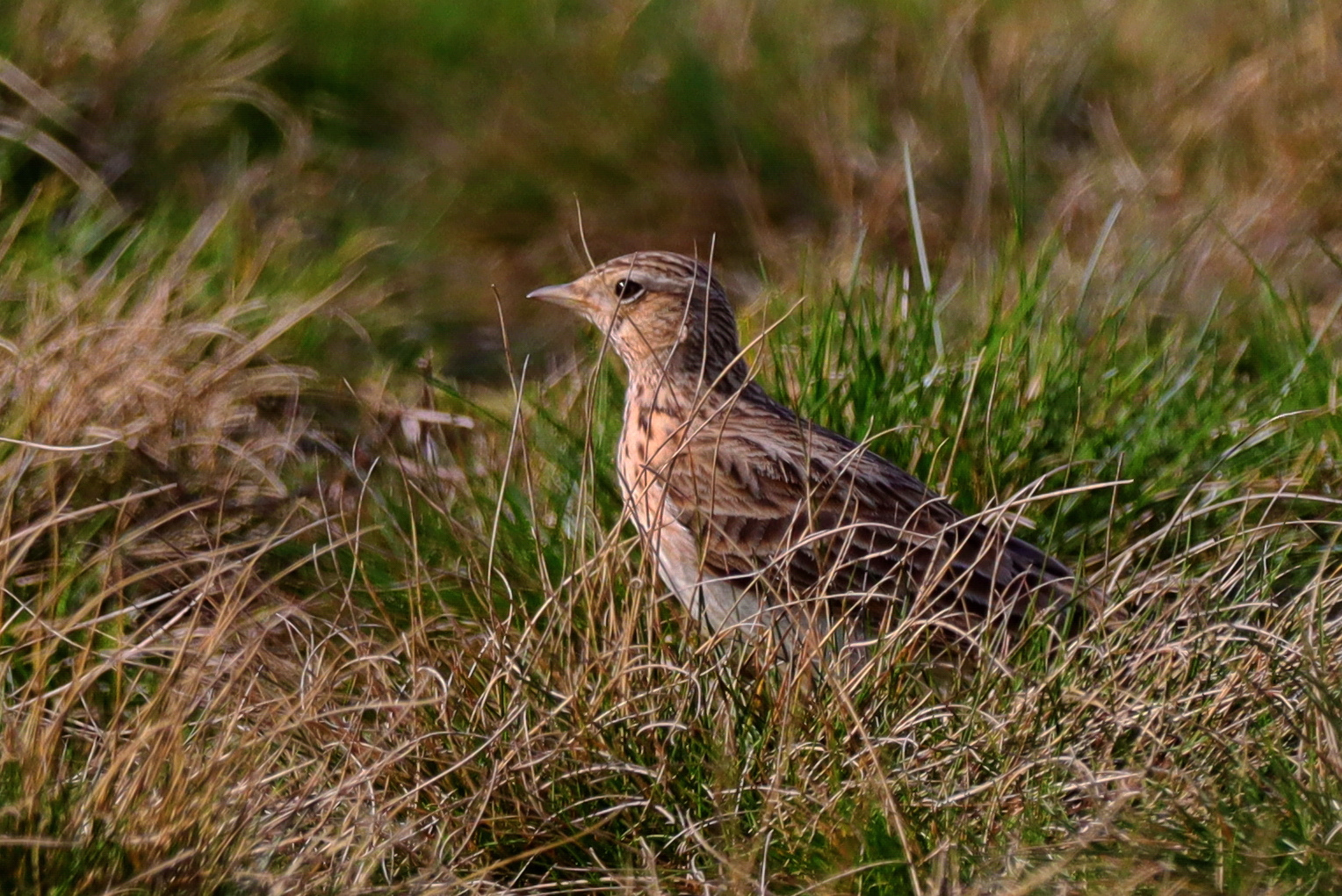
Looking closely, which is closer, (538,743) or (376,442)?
(538,743)

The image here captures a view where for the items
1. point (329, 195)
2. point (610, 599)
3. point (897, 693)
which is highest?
point (610, 599)

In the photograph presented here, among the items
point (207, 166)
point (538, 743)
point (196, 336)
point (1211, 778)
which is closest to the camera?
point (1211, 778)

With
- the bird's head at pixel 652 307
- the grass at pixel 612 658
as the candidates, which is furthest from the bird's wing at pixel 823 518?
the bird's head at pixel 652 307

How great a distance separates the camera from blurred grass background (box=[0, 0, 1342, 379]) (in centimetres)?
715

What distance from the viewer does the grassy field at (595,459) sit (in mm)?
3322

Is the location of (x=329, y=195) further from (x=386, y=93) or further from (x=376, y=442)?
(x=376, y=442)

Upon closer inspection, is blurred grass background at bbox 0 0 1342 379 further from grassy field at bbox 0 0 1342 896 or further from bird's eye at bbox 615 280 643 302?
bird's eye at bbox 615 280 643 302

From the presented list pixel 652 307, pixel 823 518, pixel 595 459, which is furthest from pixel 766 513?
pixel 652 307

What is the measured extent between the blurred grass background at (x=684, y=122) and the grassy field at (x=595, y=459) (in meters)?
0.03

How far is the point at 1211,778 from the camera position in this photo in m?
3.39

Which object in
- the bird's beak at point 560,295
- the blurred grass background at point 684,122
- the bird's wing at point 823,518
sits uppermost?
the bird's beak at point 560,295

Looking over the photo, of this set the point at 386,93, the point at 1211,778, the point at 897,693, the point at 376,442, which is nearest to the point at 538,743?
the point at 897,693

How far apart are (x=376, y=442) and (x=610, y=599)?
6.58ft

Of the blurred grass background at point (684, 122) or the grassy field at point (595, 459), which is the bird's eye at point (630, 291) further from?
the blurred grass background at point (684, 122)
